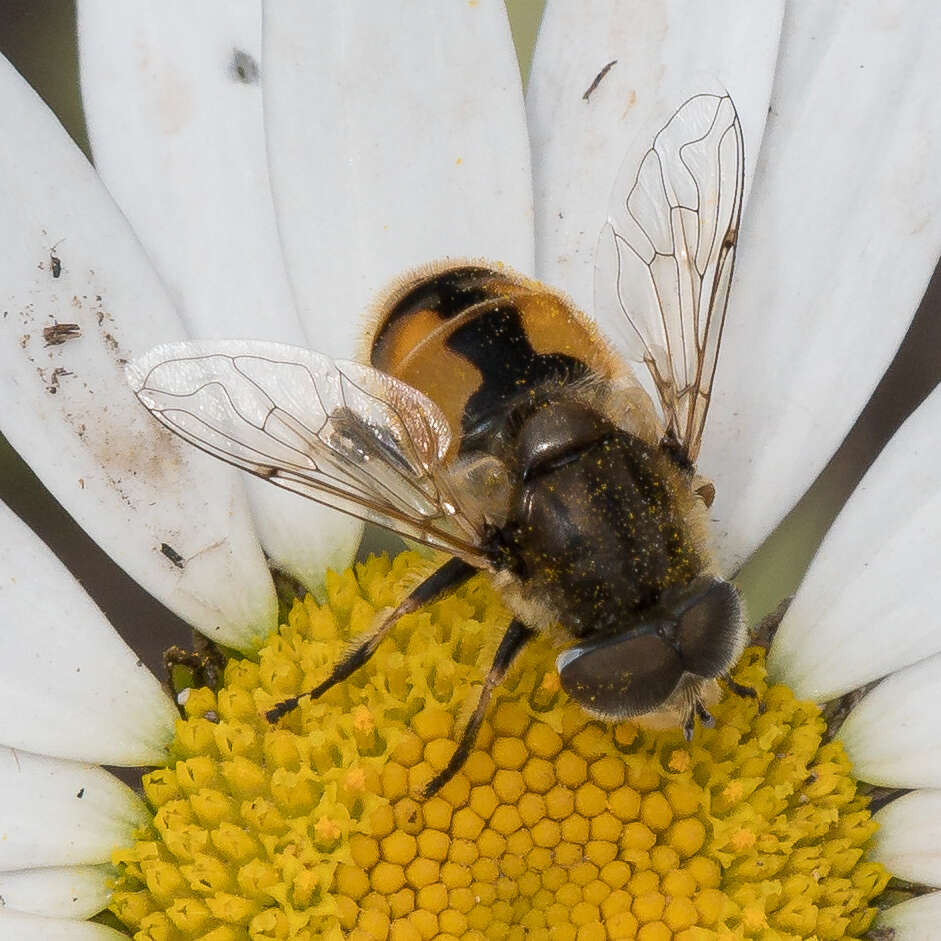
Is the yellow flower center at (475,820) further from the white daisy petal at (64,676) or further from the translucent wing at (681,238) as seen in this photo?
the translucent wing at (681,238)

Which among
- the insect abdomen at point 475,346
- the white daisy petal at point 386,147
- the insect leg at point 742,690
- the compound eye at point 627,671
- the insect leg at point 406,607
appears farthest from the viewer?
the white daisy petal at point 386,147

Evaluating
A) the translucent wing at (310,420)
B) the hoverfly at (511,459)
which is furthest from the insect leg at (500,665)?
the translucent wing at (310,420)

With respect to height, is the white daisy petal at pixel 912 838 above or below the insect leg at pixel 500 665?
below

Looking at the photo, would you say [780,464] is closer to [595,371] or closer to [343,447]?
[595,371]

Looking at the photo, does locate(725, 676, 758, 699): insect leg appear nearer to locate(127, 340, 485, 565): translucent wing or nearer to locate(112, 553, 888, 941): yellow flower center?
locate(112, 553, 888, 941): yellow flower center

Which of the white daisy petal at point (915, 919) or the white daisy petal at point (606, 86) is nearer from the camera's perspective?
the white daisy petal at point (915, 919)

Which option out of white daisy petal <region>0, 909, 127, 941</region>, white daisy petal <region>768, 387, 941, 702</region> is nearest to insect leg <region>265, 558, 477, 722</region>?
white daisy petal <region>0, 909, 127, 941</region>

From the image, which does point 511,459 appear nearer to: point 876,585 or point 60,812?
point 876,585

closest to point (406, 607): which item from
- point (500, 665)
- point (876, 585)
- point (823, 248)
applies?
point (500, 665)
